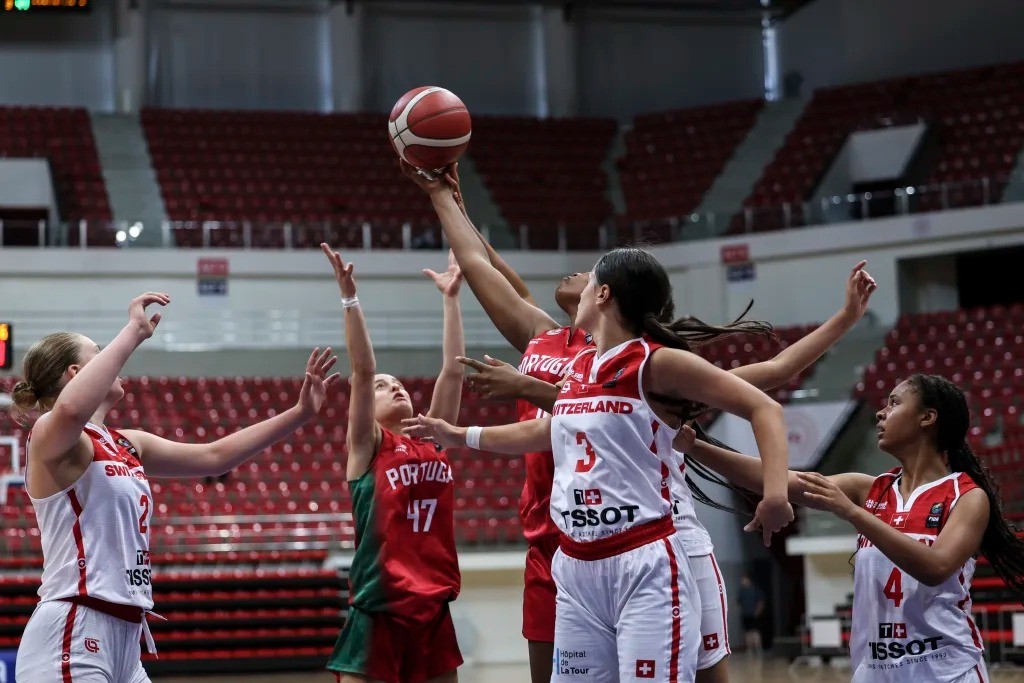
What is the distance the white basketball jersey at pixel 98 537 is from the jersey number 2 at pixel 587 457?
4.13 feet

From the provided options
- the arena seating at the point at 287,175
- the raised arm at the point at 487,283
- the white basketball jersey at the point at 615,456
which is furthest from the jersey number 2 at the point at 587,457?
the arena seating at the point at 287,175

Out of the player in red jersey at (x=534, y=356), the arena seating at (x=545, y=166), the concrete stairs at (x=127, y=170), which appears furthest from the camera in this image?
the arena seating at (x=545, y=166)

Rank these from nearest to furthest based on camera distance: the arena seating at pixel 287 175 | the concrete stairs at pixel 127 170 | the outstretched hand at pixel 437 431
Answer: the outstretched hand at pixel 437 431 → the arena seating at pixel 287 175 → the concrete stairs at pixel 127 170

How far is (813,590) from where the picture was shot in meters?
13.2

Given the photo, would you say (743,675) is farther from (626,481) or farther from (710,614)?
(626,481)

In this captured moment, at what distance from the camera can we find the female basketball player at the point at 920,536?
10.8 ft

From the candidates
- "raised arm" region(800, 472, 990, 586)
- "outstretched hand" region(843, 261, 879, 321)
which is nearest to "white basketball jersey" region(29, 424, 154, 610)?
"raised arm" region(800, 472, 990, 586)

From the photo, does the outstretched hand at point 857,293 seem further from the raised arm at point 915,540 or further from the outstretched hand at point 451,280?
the outstretched hand at point 451,280

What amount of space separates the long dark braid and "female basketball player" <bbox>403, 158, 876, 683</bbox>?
36cm

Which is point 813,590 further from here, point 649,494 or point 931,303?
point 649,494

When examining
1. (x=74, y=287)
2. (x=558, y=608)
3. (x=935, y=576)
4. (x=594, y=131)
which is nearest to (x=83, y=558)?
(x=558, y=608)

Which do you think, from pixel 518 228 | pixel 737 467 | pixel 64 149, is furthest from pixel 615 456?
pixel 64 149

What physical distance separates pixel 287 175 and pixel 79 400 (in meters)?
17.5

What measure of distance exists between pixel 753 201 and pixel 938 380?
54.3ft
